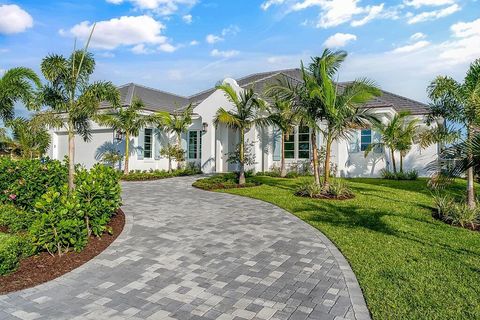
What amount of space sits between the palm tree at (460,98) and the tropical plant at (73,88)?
381 inches

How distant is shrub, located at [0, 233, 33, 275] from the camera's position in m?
5.04

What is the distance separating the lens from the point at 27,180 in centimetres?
906

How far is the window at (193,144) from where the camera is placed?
21.7 m

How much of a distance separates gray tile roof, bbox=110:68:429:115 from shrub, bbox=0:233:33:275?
46.6 ft

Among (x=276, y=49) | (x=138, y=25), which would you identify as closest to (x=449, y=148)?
(x=276, y=49)

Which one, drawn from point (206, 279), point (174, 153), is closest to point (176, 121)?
point (174, 153)

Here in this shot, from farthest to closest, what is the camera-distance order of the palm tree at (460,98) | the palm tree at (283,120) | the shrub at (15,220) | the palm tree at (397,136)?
the palm tree at (397,136)
the palm tree at (283,120)
the palm tree at (460,98)
the shrub at (15,220)

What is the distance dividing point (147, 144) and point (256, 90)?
7983mm

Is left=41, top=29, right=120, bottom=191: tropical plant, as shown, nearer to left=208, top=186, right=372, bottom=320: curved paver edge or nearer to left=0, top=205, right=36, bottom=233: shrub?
left=0, top=205, right=36, bottom=233: shrub

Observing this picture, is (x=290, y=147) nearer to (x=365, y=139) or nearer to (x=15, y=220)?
(x=365, y=139)

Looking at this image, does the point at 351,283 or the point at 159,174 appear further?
the point at 159,174

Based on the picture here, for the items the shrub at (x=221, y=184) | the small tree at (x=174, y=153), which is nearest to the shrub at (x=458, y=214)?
the shrub at (x=221, y=184)

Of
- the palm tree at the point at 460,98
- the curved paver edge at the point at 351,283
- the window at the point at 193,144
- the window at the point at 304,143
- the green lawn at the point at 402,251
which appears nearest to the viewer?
the curved paver edge at the point at 351,283

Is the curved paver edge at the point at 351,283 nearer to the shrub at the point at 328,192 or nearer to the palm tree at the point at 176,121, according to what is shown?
the shrub at the point at 328,192
